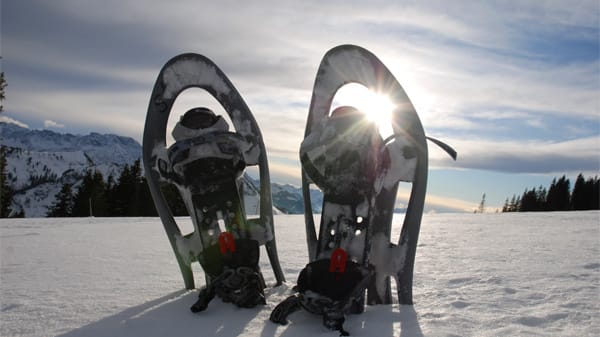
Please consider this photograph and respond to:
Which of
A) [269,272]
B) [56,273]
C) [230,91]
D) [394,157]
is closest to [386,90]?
[394,157]

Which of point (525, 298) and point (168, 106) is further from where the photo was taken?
point (168, 106)

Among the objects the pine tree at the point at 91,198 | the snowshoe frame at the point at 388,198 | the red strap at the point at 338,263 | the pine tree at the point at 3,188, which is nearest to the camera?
the red strap at the point at 338,263

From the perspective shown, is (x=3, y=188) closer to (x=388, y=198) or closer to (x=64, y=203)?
(x=64, y=203)

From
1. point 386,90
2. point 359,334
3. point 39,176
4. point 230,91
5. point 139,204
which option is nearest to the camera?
point 359,334

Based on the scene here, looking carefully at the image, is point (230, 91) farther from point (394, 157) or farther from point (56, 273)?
point (56, 273)

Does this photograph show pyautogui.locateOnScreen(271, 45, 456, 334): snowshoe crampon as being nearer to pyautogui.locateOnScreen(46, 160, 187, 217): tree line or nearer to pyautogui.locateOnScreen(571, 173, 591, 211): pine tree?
pyautogui.locateOnScreen(46, 160, 187, 217): tree line

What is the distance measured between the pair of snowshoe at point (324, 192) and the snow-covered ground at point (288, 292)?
0.56 ft

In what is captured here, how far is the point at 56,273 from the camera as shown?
377 centimetres

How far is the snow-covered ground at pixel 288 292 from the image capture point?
2283 mm

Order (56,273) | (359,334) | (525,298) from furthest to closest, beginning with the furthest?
1. (56,273)
2. (525,298)
3. (359,334)

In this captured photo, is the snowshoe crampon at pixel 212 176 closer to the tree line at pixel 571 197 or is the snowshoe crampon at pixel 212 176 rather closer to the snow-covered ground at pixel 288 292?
the snow-covered ground at pixel 288 292

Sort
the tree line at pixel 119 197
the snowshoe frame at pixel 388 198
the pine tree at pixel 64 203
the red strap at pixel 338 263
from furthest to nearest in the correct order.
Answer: the pine tree at pixel 64 203 → the tree line at pixel 119 197 → the snowshoe frame at pixel 388 198 → the red strap at pixel 338 263

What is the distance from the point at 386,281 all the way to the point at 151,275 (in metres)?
2.24

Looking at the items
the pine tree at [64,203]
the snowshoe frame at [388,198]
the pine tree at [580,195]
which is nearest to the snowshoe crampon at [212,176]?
the snowshoe frame at [388,198]
